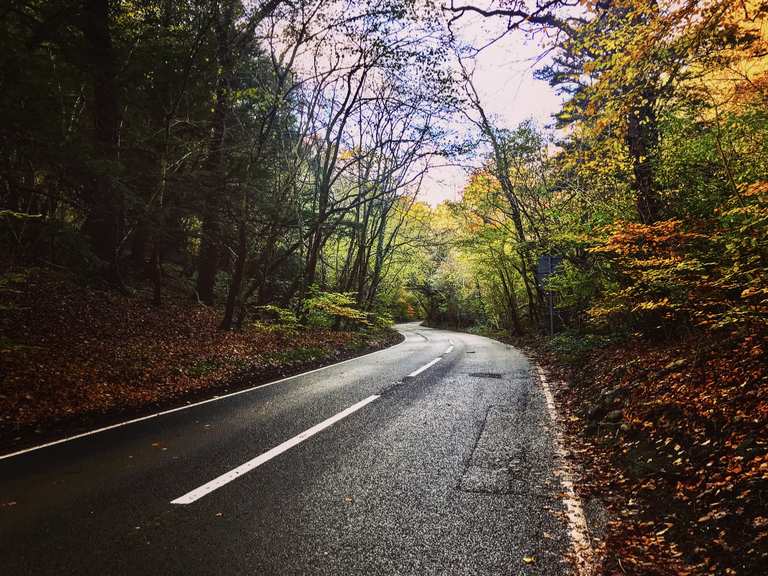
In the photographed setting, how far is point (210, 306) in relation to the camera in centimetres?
1739

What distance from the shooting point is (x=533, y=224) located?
16.9 meters

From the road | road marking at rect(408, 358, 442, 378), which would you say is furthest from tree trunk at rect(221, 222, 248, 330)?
the road

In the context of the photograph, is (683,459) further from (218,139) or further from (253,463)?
(218,139)

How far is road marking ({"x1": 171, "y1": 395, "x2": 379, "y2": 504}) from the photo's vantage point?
374 cm

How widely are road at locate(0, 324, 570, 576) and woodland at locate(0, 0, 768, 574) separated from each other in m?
0.79

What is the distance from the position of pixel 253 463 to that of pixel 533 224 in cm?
1534

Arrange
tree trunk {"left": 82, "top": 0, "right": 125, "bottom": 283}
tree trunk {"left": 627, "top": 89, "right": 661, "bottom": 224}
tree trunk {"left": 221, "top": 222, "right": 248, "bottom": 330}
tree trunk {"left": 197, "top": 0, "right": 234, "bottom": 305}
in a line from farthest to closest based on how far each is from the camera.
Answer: tree trunk {"left": 221, "top": 222, "right": 248, "bottom": 330} → tree trunk {"left": 197, "top": 0, "right": 234, "bottom": 305} → tree trunk {"left": 82, "top": 0, "right": 125, "bottom": 283} → tree trunk {"left": 627, "top": 89, "right": 661, "bottom": 224}

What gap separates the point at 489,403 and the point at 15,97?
988 cm

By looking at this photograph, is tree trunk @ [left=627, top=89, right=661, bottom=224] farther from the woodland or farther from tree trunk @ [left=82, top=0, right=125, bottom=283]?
tree trunk @ [left=82, top=0, right=125, bottom=283]

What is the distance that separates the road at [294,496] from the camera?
2.86m

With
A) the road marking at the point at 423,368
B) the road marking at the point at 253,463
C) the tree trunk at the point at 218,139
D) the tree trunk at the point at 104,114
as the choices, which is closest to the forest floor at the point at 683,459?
the road marking at the point at 253,463

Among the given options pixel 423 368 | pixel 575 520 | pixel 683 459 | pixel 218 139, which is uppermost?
pixel 218 139

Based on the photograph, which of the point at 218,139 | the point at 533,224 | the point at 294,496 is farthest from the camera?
the point at 533,224

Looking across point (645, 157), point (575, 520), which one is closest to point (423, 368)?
point (645, 157)
